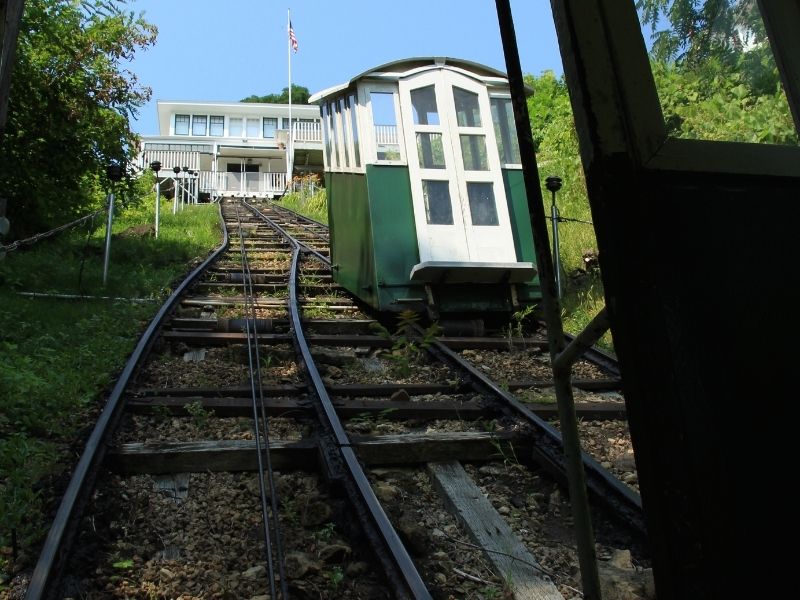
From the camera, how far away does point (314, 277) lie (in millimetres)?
10062

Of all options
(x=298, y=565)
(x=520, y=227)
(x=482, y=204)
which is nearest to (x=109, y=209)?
(x=482, y=204)

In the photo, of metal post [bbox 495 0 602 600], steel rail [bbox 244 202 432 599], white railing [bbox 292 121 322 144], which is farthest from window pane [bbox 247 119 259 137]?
metal post [bbox 495 0 602 600]

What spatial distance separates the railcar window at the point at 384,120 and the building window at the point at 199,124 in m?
48.3

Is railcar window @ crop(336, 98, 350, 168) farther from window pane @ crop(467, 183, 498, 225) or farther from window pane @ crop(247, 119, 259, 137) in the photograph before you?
window pane @ crop(247, 119, 259, 137)

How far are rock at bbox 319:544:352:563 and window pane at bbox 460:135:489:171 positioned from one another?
205 inches

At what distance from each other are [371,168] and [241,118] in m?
48.1

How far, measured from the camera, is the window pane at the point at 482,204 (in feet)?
24.1

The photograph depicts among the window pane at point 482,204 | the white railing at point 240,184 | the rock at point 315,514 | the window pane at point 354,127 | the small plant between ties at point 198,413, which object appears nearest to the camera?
the rock at point 315,514

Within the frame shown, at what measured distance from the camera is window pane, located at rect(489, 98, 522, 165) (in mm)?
7594

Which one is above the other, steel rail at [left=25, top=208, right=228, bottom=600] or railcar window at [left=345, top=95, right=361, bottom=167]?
railcar window at [left=345, top=95, right=361, bottom=167]

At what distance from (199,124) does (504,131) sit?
1930 inches

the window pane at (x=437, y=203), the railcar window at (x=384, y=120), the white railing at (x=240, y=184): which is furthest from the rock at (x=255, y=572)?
the white railing at (x=240, y=184)

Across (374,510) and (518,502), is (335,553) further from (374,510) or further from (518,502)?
(518,502)

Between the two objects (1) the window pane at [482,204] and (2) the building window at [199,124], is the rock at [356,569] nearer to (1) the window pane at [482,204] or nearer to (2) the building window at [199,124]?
(1) the window pane at [482,204]
